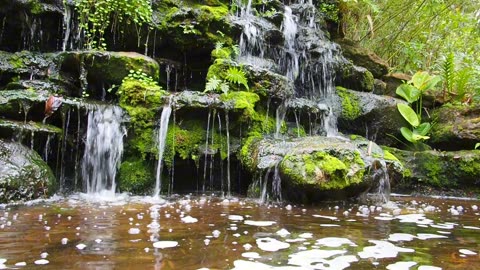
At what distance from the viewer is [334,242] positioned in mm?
4102

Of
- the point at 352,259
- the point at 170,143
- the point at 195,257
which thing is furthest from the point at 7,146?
the point at 352,259

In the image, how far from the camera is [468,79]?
38.1 feet

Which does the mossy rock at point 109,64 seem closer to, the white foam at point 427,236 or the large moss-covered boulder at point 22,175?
the large moss-covered boulder at point 22,175

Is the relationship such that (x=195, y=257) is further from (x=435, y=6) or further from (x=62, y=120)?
(x=435, y=6)

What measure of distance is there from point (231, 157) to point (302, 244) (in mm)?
4411

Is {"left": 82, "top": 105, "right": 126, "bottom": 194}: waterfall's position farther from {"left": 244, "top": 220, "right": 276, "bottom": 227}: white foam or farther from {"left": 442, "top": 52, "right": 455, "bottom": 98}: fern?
{"left": 442, "top": 52, "right": 455, "bottom": 98}: fern

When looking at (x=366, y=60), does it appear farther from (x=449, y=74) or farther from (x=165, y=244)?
(x=165, y=244)

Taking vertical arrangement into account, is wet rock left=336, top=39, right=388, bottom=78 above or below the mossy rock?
above

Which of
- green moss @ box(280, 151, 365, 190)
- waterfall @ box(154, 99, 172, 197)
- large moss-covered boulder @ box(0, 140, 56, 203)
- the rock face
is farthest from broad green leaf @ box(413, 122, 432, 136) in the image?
large moss-covered boulder @ box(0, 140, 56, 203)

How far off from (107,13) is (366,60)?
7757 mm

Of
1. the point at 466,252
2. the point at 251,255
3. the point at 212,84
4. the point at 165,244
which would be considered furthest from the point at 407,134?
the point at 165,244

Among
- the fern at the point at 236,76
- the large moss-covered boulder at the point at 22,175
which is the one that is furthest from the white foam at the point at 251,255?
the fern at the point at 236,76

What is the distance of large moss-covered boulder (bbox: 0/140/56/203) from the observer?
20.8 feet

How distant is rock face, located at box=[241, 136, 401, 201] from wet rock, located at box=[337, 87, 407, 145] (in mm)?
3357
